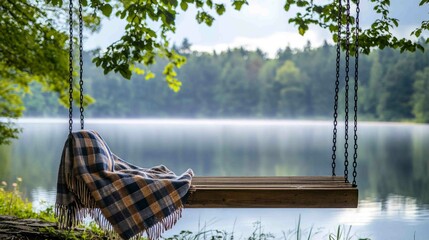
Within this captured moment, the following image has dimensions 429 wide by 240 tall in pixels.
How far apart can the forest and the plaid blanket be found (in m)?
33.7

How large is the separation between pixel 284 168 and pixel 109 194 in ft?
57.3

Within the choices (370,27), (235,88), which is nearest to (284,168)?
(370,27)

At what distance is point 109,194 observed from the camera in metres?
3.36

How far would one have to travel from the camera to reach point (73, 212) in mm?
3355

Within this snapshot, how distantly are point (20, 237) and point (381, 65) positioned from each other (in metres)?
33.6

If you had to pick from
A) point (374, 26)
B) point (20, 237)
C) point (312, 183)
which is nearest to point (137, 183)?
point (312, 183)

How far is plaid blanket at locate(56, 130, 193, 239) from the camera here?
3.33 m

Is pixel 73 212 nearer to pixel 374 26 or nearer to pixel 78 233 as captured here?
pixel 78 233

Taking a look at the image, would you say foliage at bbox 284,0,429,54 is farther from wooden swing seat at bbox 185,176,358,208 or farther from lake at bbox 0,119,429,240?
lake at bbox 0,119,429,240

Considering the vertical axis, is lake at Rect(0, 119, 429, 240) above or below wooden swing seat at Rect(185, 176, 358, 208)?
below

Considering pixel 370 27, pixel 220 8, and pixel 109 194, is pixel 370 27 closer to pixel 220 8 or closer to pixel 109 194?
pixel 220 8

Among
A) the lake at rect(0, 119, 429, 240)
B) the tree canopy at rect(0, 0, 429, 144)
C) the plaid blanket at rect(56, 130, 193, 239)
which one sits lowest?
the lake at rect(0, 119, 429, 240)

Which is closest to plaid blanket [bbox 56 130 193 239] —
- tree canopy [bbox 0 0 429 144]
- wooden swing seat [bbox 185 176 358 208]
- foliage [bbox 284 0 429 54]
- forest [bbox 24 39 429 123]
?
wooden swing seat [bbox 185 176 358 208]

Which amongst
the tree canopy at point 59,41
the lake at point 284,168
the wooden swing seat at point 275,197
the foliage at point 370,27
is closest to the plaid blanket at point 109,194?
the wooden swing seat at point 275,197
